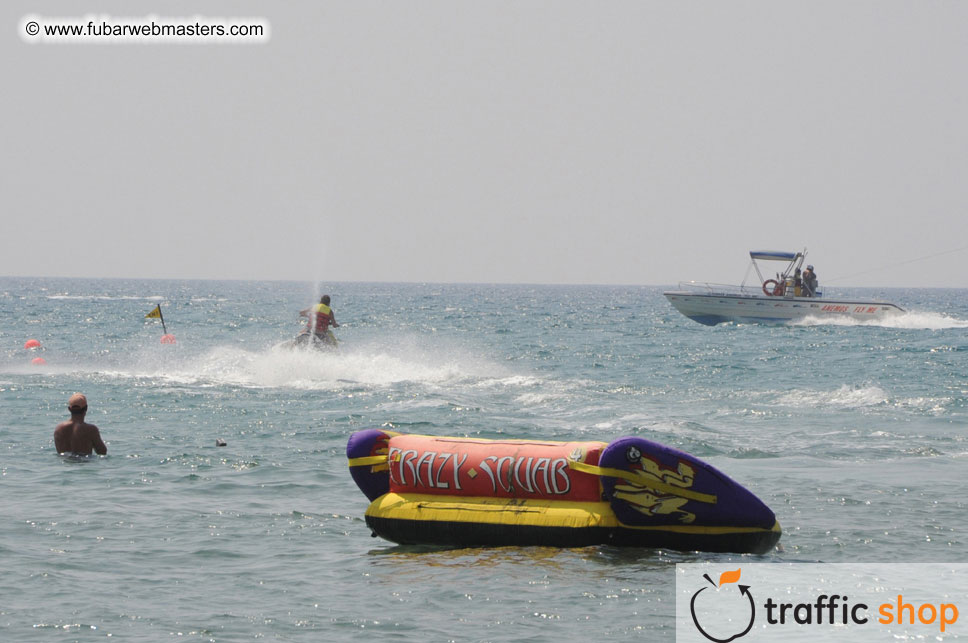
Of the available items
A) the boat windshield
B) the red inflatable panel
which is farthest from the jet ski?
the boat windshield

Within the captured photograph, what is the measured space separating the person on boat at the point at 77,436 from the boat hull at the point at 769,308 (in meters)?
39.1

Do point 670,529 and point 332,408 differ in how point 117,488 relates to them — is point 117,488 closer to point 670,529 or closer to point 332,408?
point 670,529

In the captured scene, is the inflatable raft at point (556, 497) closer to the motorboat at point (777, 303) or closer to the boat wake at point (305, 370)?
the boat wake at point (305, 370)

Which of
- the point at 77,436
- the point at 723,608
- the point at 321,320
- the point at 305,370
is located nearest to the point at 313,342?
the point at 321,320

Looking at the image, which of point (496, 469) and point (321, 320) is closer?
point (496, 469)

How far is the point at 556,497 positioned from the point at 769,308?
41.3 m

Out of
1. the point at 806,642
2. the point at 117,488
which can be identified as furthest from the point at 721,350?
the point at 806,642

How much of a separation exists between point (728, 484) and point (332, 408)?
494 inches

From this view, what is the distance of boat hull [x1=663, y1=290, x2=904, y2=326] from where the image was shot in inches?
1929

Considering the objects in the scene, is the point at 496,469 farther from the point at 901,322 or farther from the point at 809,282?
the point at 901,322

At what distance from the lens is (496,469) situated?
32.9ft

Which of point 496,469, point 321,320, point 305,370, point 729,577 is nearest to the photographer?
point 729,577

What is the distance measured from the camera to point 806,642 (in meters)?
7.44

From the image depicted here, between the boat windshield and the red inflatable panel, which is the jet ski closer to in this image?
the red inflatable panel
